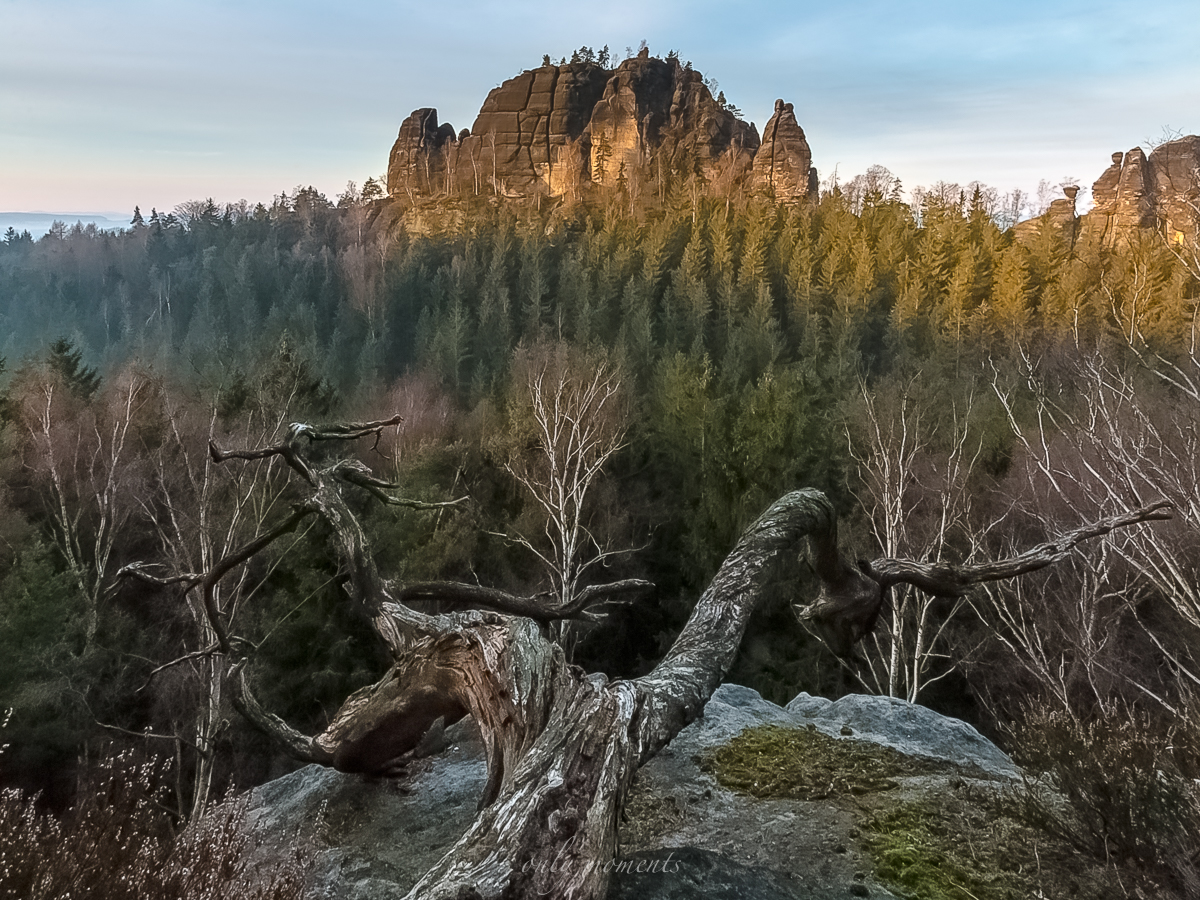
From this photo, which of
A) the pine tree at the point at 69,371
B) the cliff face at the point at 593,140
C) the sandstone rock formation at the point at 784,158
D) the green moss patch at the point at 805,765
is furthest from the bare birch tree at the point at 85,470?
the sandstone rock formation at the point at 784,158

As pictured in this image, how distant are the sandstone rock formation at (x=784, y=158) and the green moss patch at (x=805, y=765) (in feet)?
149

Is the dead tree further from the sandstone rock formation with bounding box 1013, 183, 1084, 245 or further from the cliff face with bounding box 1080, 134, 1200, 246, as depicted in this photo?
the sandstone rock formation with bounding box 1013, 183, 1084, 245

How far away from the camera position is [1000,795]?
4742 mm

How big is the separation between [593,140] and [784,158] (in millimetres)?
12461

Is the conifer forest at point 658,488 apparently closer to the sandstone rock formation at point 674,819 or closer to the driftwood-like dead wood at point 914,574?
the driftwood-like dead wood at point 914,574

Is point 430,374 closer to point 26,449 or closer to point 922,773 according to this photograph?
point 26,449

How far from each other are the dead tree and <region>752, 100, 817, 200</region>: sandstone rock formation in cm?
4617

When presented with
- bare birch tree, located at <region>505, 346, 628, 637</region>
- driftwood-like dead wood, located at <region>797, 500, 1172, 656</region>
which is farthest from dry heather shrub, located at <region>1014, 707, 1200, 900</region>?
bare birch tree, located at <region>505, 346, 628, 637</region>

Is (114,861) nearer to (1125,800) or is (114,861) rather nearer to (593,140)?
(1125,800)

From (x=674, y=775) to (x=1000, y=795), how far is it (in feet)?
6.62

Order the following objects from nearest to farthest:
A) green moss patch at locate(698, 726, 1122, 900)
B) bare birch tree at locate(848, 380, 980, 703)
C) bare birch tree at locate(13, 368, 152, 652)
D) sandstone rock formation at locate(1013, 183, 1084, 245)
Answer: green moss patch at locate(698, 726, 1122, 900) → bare birch tree at locate(848, 380, 980, 703) → bare birch tree at locate(13, 368, 152, 652) → sandstone rock formation at locate(1013, 183, 1084, 245)

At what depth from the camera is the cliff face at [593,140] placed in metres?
48.4

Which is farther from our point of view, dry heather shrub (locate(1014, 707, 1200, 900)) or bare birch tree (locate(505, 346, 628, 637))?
bare birch tree (locate(505, 346, 628, 637))

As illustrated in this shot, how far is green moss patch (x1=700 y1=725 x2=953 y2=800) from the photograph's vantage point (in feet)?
16.6
